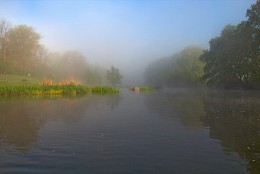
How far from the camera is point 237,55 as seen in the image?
291ft

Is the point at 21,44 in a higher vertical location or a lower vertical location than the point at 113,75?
higher

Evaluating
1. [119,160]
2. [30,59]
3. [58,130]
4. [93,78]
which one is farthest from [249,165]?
[93,78]

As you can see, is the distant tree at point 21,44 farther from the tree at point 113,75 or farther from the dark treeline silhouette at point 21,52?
the tree at point 113,75

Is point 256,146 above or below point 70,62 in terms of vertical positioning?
below

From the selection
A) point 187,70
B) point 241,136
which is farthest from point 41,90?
point 187,70

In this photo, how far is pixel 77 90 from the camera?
2311 inches

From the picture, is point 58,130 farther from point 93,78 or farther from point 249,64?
point 93,78

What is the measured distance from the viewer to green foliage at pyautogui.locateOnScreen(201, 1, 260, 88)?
82131mm

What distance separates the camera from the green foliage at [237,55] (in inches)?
3234

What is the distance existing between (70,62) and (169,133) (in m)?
136

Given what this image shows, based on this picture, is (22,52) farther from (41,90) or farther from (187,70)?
(187,70)

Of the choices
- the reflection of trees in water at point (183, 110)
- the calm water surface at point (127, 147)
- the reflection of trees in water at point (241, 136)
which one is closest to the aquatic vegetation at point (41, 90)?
the reflection of trees in water at point (183, 110)

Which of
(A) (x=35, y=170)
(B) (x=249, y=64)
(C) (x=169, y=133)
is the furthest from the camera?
(B) (x=249, y=64)

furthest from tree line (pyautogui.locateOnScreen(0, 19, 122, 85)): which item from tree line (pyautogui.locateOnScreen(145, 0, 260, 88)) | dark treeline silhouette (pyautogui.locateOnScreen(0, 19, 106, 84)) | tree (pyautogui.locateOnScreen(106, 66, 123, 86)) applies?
tree line (pyautogui.locateOnScreen(145, 0, 260, 88))
